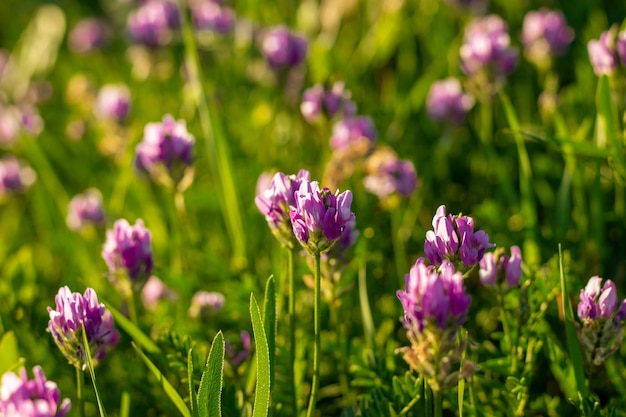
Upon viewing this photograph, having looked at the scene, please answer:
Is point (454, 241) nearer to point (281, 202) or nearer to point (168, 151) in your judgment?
point (281, 202)

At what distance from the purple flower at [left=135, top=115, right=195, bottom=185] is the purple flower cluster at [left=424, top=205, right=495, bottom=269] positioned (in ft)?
2.88

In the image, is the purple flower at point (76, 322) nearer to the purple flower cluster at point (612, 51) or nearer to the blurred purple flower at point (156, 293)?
the blurred purple flower at point (156, 293)

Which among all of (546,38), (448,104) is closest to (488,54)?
(448,104)

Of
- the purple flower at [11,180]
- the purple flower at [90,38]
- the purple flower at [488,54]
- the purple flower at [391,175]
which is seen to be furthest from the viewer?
the purple flower at [90,38]

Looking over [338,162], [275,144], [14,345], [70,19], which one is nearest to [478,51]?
[338,162]

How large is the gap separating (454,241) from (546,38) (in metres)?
1.60

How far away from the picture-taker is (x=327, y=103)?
7.84 ft

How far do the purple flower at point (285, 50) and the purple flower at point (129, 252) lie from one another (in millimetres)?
1176

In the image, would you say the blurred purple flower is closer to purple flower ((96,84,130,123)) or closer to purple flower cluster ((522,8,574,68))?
purple flower ((96,84,130,123))

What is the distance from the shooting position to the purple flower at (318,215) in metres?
1.32

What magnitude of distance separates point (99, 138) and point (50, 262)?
0.82 meters

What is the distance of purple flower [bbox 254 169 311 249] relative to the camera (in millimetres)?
1465

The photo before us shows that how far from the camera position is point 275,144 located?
3.00 metres

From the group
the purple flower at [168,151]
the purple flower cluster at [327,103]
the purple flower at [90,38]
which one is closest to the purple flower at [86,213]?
the purple flower at [168,151]
